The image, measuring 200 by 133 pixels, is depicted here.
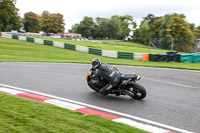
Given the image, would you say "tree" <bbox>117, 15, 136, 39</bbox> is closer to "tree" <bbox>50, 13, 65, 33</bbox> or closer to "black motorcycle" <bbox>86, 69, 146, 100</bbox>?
"tree" <bbox>50, 13, 65, 33</bbox>

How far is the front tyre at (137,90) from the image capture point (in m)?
7.07

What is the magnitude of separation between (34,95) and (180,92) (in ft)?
18.1

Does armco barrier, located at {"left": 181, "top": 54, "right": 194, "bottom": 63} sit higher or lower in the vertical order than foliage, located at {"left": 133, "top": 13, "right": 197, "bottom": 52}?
lower

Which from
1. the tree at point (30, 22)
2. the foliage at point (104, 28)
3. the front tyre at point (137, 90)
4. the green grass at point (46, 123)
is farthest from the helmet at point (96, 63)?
the tree at point (30, 22)

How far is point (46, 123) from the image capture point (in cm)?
424

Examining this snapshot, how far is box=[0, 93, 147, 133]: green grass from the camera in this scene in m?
3.95

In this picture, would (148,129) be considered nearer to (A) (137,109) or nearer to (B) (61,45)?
(A) (137,109)

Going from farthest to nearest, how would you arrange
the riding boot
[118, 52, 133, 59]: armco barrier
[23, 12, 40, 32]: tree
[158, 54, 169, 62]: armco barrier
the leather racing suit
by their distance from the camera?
[23, 12, 40, 32]: tree → [118, 52, 133, 59]: armco barrier → [158, 54, 169, 62]: armco barrier → the riding boot → the leather racing suit

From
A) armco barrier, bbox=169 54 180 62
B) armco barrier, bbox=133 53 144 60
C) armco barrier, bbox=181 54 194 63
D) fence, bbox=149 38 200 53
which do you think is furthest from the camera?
armco barrier, bbox=133 53 144 60

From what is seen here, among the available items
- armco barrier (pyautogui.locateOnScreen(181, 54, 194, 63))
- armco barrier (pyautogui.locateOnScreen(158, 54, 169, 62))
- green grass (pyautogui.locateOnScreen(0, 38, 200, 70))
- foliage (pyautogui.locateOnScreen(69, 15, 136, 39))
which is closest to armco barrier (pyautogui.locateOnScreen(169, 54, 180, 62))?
armco barrier (pyautogui.locateOnScreen(158, 54, 169, 62))

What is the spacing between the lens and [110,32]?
119312mm

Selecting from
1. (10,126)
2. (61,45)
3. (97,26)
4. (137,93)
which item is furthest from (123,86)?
(97,26)

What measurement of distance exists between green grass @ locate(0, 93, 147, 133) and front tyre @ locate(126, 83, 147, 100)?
2.44m

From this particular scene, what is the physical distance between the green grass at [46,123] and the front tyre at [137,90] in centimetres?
244
